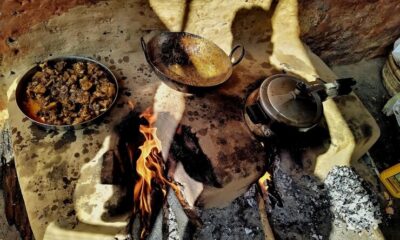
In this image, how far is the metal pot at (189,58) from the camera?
307 cm

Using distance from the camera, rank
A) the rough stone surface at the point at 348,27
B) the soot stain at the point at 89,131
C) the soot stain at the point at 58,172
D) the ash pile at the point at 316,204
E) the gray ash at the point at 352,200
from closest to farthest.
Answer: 1. the soot stain at the point at 58,172
2. the soot stain at the point at 89,131
3. the ash pile at the point at 316,204
4. the gray ash at the point at 352,200
5. the rough stone surface at the point at 348,27

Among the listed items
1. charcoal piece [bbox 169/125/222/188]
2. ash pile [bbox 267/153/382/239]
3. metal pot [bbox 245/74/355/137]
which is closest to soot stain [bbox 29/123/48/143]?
charcoal piece [bbox 169/125/222/188]

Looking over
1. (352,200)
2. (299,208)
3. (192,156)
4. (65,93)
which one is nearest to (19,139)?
(65,93)

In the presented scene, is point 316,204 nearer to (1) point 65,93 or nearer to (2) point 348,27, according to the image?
(2) point 348,27

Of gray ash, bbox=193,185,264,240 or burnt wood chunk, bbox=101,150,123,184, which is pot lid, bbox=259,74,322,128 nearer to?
gray ash, bbox=193,185,264,240

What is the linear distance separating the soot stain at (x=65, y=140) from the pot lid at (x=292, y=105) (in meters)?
1.53

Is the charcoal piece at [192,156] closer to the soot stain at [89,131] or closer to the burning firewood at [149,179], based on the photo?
the burning firewood at [149,179]

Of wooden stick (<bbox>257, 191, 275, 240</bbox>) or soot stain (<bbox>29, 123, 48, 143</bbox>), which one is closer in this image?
soot stain (<bbox>29, 123, 48, 143</bbox>)

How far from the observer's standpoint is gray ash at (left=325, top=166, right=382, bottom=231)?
10.6 ft

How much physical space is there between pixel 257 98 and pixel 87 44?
1663 mm

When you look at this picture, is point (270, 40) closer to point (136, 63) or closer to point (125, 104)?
point (136, 63)

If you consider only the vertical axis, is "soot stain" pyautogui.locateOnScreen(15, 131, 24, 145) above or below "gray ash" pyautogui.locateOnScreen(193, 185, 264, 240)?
above

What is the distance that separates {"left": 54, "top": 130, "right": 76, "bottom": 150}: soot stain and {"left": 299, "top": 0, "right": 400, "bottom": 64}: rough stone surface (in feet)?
8.68

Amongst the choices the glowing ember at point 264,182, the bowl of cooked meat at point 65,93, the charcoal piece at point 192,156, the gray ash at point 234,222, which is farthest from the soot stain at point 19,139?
the glowing ember at point 264,182
